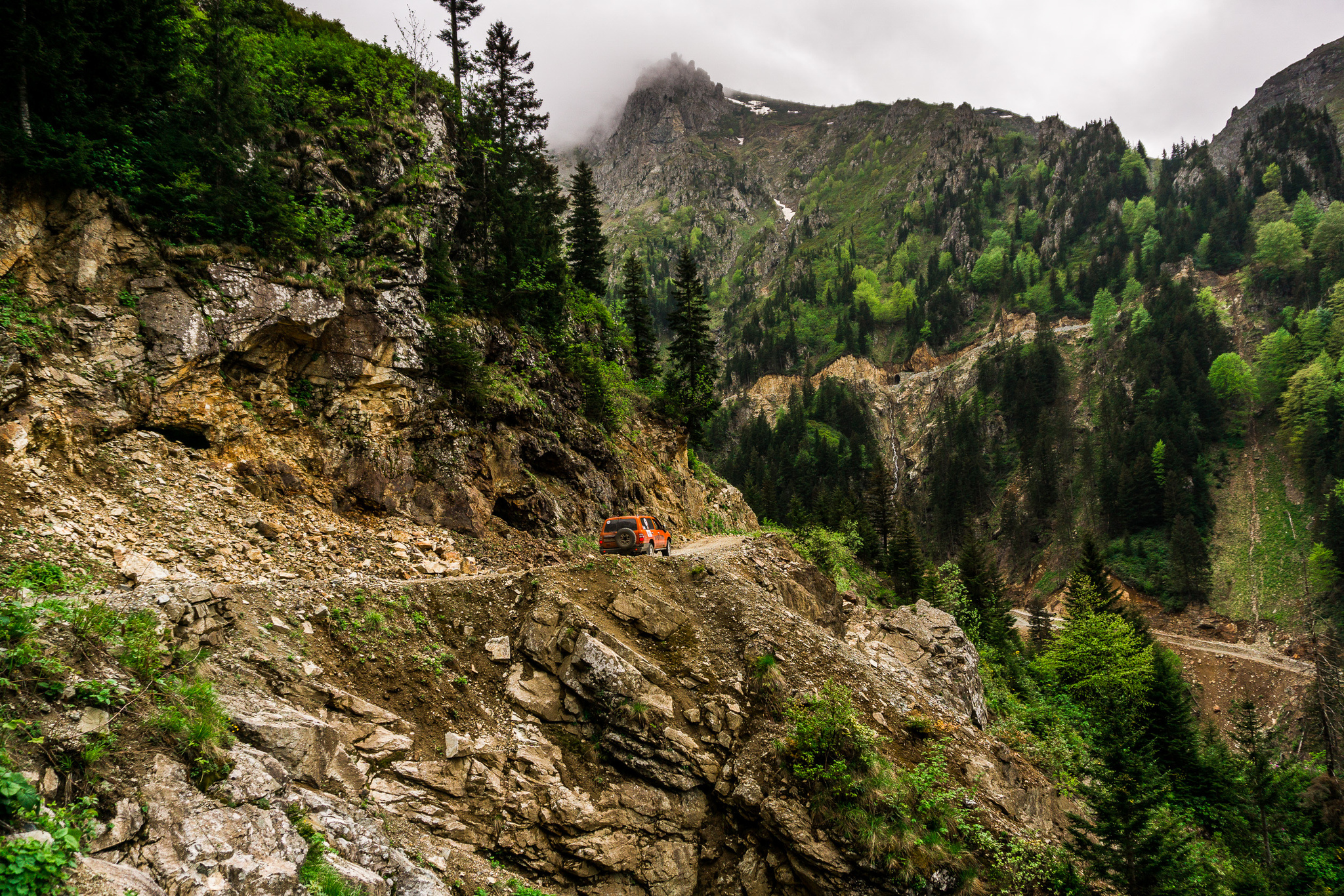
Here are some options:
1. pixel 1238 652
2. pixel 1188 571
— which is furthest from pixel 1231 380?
pixel 1238 652

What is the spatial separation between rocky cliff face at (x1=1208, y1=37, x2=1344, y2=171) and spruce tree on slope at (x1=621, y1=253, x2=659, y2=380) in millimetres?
199685

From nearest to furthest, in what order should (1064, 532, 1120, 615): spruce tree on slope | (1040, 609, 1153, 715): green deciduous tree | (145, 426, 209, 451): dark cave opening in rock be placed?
(145, 426, 209, 451): dark cave opening in rock
(1040, 609, 1153, 715): green deciduous tree
(1064, 532, 1120, 615): spruce tree on slope

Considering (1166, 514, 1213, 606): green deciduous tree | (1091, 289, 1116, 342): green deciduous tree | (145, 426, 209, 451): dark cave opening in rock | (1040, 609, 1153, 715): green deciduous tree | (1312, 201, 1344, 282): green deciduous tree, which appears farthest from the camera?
(1091, 289, 1116, 342): green deciduous tree

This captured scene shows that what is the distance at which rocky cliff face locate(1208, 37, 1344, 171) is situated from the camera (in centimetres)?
16088

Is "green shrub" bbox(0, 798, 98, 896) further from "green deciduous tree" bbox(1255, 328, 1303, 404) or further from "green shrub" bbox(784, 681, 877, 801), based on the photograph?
"green deciduous tree" bbox(1255, 328, 1303, 404)

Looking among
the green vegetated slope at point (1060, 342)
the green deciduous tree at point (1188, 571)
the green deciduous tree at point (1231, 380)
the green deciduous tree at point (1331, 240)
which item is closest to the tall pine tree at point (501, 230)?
the green vegetated slope at point (1060, 342)

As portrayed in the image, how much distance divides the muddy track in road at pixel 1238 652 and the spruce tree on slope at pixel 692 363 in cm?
4364

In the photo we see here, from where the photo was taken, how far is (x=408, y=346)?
1859cm

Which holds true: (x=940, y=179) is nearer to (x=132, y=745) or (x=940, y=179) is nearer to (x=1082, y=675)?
(x=1082, y=675)

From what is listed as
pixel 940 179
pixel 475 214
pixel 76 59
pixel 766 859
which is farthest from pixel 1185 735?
pixel 940 179

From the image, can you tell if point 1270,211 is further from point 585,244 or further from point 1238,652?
point 585,244

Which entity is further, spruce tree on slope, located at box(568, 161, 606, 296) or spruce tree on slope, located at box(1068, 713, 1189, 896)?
spruce tree on slope, located at box(568, 161, 606, 296)

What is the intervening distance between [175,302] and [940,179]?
Result: 216271 mm

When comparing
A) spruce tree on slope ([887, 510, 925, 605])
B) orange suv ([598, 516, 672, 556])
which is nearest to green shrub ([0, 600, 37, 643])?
orange suv ([598, 516, 672, 556])
